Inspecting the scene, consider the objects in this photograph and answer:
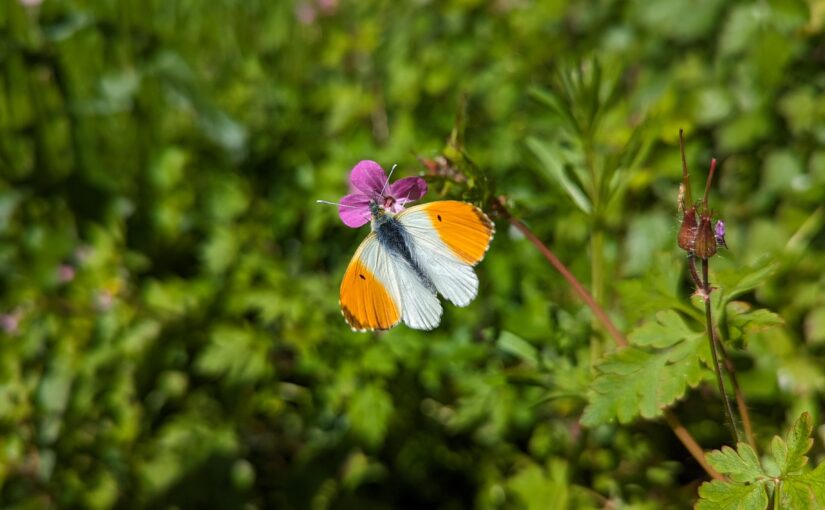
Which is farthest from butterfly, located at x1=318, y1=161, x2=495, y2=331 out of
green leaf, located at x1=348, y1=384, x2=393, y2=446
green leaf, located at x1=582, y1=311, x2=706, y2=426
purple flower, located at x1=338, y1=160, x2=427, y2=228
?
green leaf, located at x1=348, y1=384, x2=393, y2=446

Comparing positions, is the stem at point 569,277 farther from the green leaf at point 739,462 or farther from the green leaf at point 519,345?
the green leaf at point 739,462

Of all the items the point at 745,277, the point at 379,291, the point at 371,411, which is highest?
the point at 745,277

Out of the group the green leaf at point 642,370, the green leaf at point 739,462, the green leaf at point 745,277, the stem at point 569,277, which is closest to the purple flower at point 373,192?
the stem at point 569,277

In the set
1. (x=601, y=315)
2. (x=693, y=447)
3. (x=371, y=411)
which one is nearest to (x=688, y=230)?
(x=601, y=315)

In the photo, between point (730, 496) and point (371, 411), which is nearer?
point (730, 496)

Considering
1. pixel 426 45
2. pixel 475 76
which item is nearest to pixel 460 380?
pixel 475 76

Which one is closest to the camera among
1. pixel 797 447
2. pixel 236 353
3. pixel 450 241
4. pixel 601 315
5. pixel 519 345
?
pixel 797 447

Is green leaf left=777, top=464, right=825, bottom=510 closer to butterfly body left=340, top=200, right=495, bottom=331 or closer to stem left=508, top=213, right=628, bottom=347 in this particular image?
stem left=508, top=213, right=628, bottom=347

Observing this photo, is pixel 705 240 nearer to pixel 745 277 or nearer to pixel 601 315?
pixel 745 277
